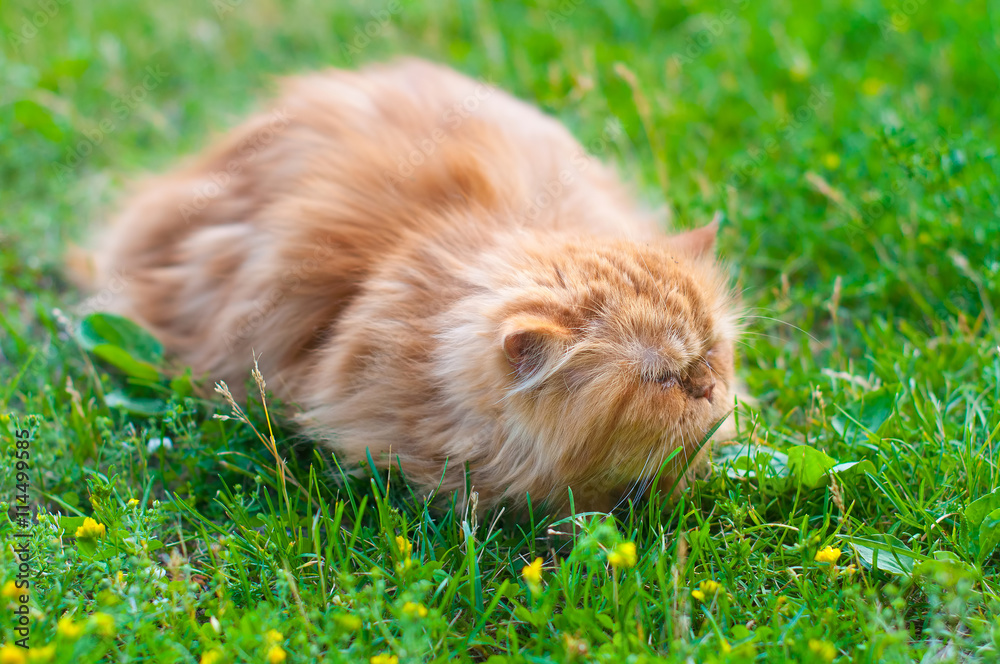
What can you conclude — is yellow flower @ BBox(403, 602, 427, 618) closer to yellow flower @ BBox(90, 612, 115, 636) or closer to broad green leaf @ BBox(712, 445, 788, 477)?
yellow flower @ BBox(90, 612, 115, 636)

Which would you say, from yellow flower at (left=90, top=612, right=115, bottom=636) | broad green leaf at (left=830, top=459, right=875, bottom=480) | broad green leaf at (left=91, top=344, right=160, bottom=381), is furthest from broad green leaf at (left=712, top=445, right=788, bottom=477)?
broad green leaf at (left=91, top=344, right=160, bottom=381)

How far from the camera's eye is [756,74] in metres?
4.48

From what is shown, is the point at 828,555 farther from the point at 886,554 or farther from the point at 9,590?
the point at 9,590

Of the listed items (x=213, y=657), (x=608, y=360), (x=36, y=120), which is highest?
(x=36, y=120)

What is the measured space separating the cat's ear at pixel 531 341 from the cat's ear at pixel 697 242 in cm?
72

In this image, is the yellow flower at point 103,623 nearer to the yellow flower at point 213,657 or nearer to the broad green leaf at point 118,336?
the yellow flower at point 213,657

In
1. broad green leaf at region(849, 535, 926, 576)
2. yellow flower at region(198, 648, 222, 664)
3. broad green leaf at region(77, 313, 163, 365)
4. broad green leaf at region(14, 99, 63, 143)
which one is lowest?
yellow flower at region(198, 648, 222, 664)

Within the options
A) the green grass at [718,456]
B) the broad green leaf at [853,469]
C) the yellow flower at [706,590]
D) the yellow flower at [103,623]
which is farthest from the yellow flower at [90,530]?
the broad green leaf at [853,469]

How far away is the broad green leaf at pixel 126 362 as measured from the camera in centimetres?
270

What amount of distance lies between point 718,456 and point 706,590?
2.05ft

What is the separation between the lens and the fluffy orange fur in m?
2.02

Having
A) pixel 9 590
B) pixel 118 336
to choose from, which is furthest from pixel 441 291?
pixel 118 336

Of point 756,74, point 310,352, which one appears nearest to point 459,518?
point 310,352

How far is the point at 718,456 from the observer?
246 centimetres
